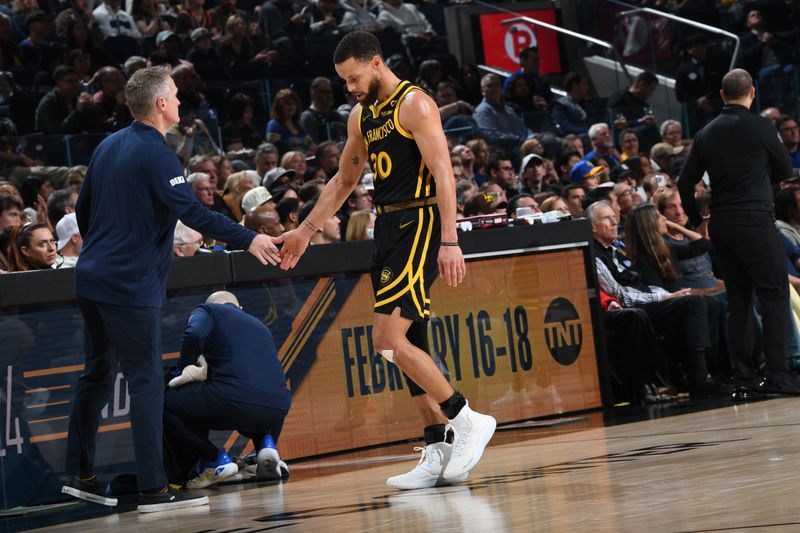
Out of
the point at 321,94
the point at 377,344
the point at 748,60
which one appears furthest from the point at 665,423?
the point at 748,60

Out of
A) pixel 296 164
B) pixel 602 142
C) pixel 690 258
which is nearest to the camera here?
pixel 690 258

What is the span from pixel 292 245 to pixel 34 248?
6.44 feet

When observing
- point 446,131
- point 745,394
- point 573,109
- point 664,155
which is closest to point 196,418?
point 745,394

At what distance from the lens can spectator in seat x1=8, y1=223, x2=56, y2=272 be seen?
7074 millimetres

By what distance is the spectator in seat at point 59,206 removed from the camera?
8.94 m

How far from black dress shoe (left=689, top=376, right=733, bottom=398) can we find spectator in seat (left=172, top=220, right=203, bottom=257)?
358 cm

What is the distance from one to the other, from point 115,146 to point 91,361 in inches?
39.4

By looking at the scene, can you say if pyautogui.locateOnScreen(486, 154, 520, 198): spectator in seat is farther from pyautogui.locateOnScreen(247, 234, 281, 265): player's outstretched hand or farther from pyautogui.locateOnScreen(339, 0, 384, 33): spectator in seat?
pyautogui.locateOnScreen(247, 234, 281, 265): player's outstretched hand

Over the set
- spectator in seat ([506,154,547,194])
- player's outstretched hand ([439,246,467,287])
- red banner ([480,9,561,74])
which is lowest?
player's outstretched hand ([439,246,467,287])

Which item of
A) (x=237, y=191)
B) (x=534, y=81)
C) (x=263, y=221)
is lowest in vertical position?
(x=263, y=221)

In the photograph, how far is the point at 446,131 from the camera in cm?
1392

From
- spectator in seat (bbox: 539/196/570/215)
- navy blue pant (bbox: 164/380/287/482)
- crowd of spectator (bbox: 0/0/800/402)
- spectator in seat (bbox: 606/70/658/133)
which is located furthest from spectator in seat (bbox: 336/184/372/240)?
spectator in seat (bbox: 606/70/658/133)

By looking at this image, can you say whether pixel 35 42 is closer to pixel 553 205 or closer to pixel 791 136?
pixel 553 205

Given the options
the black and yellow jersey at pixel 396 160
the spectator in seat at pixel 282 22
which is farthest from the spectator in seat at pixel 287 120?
the black and yellow jersey at pixel 396 160
